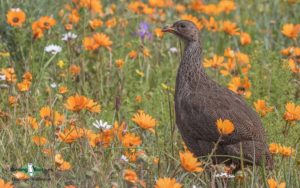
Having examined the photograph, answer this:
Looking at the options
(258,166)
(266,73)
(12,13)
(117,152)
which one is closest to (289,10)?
(266,73)

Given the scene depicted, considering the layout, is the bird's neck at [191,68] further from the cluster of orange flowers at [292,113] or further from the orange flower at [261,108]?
the cluster of orange flowers at [292,113]

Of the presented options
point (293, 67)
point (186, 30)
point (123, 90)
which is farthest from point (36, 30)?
point (293, 67)

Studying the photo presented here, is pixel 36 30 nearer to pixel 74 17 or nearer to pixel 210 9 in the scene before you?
pixel 74 17

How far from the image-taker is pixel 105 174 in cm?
418

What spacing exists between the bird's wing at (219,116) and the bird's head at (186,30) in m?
0.61

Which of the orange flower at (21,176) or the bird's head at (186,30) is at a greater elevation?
the bird's head at (186,30)

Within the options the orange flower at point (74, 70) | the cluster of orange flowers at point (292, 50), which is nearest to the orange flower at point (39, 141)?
the orange flower at point (74, 70)

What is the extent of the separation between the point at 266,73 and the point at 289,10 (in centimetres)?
203

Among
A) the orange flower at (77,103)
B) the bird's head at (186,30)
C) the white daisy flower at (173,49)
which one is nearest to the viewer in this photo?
the orange flower at (77,103)

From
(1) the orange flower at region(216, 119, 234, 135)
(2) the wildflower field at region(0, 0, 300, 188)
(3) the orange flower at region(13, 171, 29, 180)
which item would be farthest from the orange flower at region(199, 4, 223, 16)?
(3) the orange flower at region(13, 171, 29, 180)

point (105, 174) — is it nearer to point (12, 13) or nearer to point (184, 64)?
point (184, 64)

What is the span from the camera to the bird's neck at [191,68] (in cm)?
546

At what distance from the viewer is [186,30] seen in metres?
5.77

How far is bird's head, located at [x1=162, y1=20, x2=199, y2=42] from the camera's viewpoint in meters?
5.75
